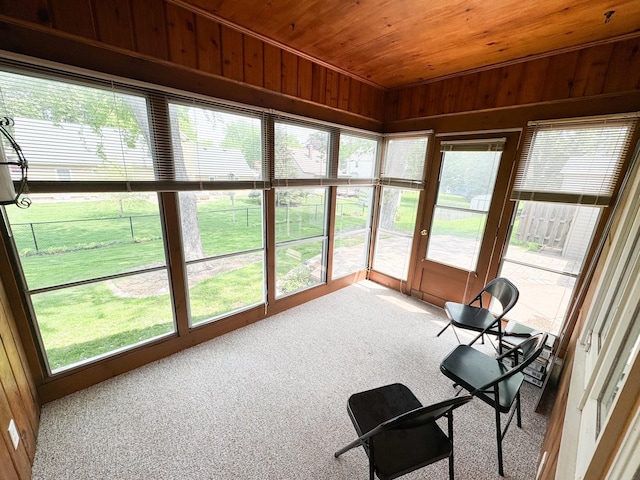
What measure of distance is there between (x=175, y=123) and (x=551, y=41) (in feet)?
9.81

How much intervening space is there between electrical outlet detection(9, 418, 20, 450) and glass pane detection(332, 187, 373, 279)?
2.94 meters

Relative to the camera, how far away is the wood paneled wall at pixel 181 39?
143 cm

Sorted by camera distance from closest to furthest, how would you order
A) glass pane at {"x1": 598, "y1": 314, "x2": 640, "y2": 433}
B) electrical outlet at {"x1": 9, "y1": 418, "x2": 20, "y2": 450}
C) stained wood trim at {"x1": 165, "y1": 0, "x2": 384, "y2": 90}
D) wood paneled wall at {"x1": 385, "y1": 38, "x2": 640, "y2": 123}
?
glass pane at {"x1": 598, "y1": 314, "x2": 640, "y2": 433}, electrical outlet at {"x1": 9, "y1": 418, "x2": 20, "y2": 450}, stained wood trim at {"x1": 165, "y1": 0, "x2": 384, "y2": 90}, wood paneled wall at {"x1": 385, "y1": 38, "x2": 640, "y2": 123}

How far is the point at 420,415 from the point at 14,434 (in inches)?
78.7

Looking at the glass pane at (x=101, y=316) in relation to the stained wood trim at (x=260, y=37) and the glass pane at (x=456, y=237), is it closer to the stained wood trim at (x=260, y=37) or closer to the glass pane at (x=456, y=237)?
the stained wood trim at (x=260, y=37)

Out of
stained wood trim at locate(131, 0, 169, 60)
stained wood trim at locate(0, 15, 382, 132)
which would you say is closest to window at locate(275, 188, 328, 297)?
stained wood trim at locate(0, 15, 382, 132)

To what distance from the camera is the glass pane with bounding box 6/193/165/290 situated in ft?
5.24

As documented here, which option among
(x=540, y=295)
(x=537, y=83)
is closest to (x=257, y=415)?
(x=540, y=295)

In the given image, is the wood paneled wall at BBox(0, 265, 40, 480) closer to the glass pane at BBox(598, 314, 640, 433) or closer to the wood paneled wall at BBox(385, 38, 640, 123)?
the glass pane at BBox(598, 314, 640, 433)

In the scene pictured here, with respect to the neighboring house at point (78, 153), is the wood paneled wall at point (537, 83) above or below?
above

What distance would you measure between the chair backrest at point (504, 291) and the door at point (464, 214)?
323mm

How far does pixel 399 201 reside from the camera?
3496 millimetres

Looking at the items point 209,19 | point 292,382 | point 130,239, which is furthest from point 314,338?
point 209,19

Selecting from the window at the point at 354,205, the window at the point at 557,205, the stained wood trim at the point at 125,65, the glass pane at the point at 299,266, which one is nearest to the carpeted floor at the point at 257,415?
the glass pane at the point at 299,266
